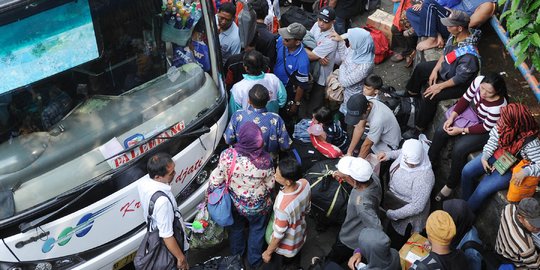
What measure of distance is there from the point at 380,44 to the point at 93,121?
4.78 meters

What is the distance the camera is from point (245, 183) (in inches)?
181

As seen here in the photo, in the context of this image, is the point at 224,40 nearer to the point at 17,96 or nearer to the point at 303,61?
the point at 303,61

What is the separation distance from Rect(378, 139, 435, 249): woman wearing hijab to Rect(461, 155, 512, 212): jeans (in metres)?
0.53

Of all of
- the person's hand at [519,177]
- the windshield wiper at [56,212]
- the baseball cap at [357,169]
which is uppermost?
the windshield wiper at [56,212]

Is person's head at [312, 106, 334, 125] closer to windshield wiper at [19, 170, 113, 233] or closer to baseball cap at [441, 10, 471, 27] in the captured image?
baseball cap at [441, 10, 471, 27]

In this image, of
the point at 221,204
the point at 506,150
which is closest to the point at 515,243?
the point at 506,150

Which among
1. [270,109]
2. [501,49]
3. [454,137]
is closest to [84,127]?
[270,109]

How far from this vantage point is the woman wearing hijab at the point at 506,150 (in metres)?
4.55

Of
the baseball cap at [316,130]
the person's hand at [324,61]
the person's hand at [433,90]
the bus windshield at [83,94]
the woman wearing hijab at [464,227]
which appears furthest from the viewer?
the person's hand at [324,61]

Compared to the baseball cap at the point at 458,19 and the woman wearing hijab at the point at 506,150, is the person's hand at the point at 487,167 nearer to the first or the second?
the woman wearing hijab at the point at 506,150

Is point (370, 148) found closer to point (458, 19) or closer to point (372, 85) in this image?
point (372, 85)

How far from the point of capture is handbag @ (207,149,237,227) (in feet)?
15.4

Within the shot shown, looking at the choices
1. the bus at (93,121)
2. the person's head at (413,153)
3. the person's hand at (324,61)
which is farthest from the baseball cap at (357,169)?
the person's hand at (324,61)

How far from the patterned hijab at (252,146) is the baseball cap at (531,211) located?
1957mm
